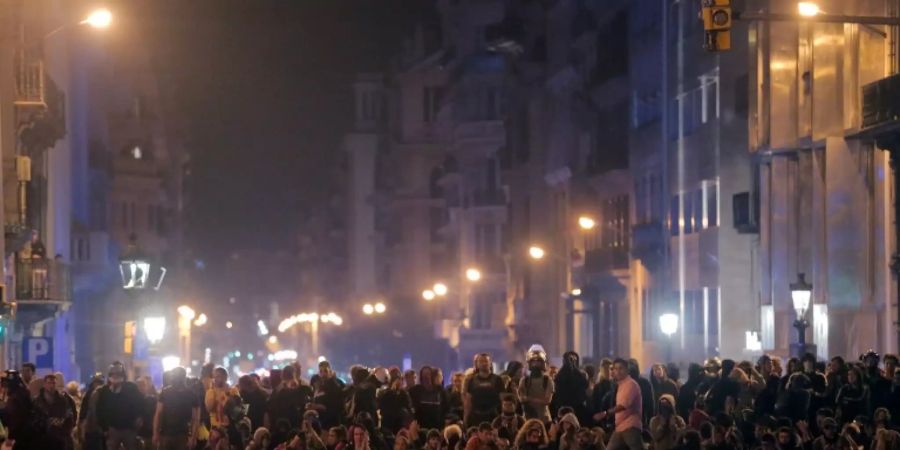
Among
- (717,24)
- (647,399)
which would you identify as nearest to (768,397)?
(647,399)

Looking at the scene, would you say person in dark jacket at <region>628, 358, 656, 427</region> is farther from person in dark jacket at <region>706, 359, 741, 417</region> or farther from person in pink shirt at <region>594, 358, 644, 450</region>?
person in pink shirt at <region>594, 358, 644, 450</region>

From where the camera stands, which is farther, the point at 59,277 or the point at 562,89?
the point at 562,89

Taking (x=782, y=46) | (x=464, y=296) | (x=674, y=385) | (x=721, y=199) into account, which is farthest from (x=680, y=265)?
(x=464, y=296)

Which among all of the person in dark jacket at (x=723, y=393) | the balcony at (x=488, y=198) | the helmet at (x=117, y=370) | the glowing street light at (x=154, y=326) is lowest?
the person in dark jacket at (x=723, y=393)

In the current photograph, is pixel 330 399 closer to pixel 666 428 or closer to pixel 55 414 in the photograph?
pixel 55 414

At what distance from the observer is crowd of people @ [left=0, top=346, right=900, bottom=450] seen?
21266 mm

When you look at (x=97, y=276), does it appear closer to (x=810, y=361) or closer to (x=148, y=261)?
(x=148, y=261)

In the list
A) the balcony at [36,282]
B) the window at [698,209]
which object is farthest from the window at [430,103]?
the balcony at [36,282]

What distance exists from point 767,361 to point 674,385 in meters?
1.26

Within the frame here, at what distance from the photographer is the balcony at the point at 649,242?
5659 centimetres

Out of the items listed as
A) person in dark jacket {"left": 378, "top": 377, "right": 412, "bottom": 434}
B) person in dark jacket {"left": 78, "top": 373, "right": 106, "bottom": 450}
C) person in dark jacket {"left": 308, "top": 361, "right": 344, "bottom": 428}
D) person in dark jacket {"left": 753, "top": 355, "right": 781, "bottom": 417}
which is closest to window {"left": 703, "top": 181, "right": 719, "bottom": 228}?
person in dark jacket {"left": 753, "top": 355, "right": 781, "bottom": 417}

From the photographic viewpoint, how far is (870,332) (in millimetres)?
38469

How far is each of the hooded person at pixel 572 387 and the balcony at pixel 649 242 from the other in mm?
30938

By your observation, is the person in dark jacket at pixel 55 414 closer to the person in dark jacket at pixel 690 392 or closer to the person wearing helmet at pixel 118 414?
the person wearing helmet at pixel 118 414
